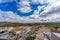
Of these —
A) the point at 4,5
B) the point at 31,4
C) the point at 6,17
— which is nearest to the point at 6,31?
the point at 6,17

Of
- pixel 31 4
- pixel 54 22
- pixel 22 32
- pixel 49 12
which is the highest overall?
pixel 31 4

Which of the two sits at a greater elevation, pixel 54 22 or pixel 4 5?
pixel 4 5

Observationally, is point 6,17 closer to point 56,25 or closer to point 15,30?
point 15,30

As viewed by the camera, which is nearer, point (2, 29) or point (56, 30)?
point (56, 30)

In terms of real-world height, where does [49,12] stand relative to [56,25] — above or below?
above

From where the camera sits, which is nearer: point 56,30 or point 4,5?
point 56,30

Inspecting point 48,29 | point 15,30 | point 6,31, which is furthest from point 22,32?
point 48,29

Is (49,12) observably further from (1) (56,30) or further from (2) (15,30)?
(2) (15,30)
